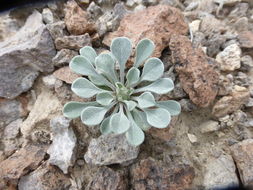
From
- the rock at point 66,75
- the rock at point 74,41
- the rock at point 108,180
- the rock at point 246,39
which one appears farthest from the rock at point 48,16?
the rock at point 246,39

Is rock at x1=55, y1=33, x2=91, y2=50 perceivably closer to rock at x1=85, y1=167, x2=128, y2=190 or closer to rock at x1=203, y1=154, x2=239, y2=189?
rock at x1=85, y1=167, x2=128, y2=190

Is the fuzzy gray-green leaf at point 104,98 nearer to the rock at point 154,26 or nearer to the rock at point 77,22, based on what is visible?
the rock at point 154,26

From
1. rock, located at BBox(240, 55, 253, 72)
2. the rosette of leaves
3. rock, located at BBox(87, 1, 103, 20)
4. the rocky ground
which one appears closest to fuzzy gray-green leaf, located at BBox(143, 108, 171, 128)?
the rosette of leaves

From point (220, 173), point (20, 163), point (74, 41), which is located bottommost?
point (220, 173)

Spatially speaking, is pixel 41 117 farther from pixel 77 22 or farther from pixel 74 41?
pixel 77 22

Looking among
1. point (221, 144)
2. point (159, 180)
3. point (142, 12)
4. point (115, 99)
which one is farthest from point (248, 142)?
point (142, 12)

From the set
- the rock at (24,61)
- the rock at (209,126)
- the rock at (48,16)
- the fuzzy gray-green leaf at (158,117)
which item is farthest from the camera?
the rock at (48,16)

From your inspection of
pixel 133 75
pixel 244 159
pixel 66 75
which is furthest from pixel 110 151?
pixel 244 159

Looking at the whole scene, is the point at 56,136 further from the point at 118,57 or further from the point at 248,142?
the point at 248,142
